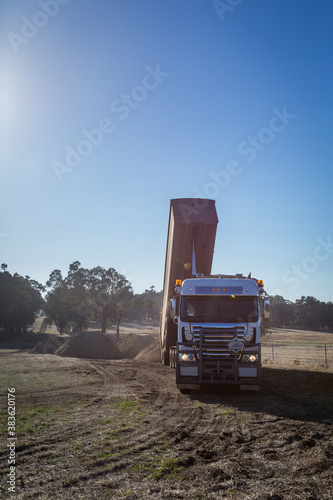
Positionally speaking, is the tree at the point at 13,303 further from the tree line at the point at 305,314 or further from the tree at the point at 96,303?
the tree line at the point at 305,314

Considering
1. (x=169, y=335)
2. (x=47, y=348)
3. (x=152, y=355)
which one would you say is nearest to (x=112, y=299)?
(x=47, y=348)

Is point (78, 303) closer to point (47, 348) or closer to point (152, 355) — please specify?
point (47, 348)

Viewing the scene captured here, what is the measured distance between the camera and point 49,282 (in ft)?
372

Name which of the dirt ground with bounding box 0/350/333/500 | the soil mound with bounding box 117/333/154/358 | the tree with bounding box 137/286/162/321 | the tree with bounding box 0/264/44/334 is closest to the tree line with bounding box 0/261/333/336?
the tree with bounding box 0/264/44/334

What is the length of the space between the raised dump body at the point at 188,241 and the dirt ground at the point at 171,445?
488 centimetres

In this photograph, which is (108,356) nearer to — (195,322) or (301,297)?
(195,322)

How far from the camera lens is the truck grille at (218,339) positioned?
11.6 m

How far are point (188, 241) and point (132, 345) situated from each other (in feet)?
76.1

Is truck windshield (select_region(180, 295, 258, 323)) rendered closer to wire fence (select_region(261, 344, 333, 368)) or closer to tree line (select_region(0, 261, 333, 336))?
wire fence (select_region(261, 344, 333, 368))

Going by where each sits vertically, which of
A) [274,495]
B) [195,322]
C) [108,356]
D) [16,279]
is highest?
[16,279]

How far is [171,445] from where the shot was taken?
6398mm

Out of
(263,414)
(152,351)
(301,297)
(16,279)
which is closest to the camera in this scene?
(263,414)

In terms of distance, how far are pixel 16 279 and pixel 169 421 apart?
6476 centimetres

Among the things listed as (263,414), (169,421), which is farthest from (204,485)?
(263,414)
